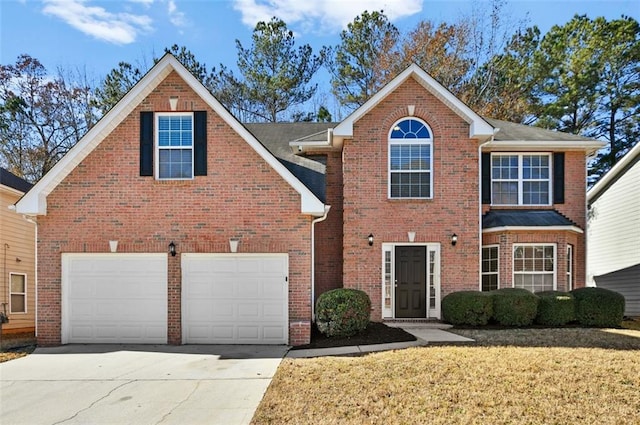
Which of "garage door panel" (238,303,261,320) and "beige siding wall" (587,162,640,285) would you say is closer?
"garage door panel" (238,303,261,320)

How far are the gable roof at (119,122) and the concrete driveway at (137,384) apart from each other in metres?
3.30

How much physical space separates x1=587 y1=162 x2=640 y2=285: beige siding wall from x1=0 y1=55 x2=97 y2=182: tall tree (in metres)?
27.3

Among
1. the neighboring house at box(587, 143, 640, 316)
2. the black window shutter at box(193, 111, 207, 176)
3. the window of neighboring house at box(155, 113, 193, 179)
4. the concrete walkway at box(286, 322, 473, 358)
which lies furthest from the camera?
the neighboring house at box(587, 143, 640, 316)

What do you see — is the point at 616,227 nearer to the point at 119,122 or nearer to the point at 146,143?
the point at 146,143

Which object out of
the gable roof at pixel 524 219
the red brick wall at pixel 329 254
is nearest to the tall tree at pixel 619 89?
the gable roof at pixel 524 219

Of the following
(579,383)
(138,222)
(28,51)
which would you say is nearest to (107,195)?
(138,222)

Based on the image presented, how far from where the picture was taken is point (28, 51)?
28406 millimetres

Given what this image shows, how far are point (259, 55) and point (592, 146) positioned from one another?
20386 mm

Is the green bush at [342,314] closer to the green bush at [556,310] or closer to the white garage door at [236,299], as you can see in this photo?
the white garage door at [236,299]

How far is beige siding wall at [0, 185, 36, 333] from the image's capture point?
14.3m

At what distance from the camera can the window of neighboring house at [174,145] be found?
11.2 metres

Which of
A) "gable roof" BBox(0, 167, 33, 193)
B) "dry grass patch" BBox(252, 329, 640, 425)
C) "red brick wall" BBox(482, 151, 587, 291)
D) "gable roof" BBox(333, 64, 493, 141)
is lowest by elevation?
"dry grass patch" BBox(252, 329, 640, 425)

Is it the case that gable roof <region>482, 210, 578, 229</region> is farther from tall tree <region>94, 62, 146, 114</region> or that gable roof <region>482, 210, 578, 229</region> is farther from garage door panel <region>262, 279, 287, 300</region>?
tall tree <region>94, 62, 146, 114</region>

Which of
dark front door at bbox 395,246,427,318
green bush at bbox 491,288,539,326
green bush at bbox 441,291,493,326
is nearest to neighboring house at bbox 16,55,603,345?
dark front door at bbox 395,246,427,318
